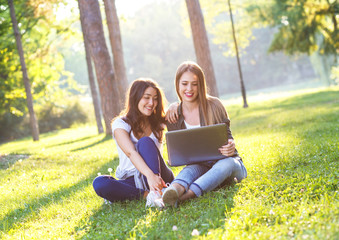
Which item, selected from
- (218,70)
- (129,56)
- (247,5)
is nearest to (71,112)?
(247,5)

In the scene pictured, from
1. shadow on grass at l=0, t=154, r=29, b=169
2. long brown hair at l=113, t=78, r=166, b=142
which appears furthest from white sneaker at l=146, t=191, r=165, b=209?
shadow on grass at l=0, t=154, r=29, b=169

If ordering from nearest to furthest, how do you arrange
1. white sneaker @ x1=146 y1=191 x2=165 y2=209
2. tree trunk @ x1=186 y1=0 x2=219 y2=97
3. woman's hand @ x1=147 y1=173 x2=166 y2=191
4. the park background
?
the park background < white sneaker @ x1=146 y1=191 x2=165 y2=209 < woman's hand @ x1=147 y1=173 x2=166 y2=191 < tree trunk @ x1=186 y1=0 x2=219 y2=97

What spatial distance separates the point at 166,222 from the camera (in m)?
3.38

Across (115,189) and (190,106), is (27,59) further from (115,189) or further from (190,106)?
(115,189)

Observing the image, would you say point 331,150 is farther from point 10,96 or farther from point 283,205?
point 10,96

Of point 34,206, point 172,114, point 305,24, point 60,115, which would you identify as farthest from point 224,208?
point 60,115

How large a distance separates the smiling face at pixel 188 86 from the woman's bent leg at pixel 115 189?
1225mm

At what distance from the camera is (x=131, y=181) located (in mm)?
4402

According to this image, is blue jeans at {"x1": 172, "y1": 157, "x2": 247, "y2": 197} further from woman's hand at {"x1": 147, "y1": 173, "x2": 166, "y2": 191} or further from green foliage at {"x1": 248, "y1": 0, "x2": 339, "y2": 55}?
green foliage at {"x1": 248, "y1": 0, "x2": 339, "y2": 55}

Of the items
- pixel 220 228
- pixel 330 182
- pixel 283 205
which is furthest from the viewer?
pixel 330 182

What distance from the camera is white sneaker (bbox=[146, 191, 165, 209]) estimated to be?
3.78 meters

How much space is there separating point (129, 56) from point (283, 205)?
64162mm

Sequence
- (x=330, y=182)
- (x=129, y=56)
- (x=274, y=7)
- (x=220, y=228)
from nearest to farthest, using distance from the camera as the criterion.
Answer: (x=220, y=228) < (x=330, y=182) < (x=274, y=7) < (x=129, y=56)

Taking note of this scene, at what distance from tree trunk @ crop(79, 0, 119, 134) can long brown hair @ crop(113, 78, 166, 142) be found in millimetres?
7004
